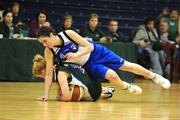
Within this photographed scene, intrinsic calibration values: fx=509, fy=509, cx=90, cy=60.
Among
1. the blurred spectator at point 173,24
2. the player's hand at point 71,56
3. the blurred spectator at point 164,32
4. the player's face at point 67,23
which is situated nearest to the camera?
the player's hand at point 71,56

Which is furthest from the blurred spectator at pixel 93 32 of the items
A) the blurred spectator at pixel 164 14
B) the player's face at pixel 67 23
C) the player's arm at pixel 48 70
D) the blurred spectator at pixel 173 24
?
the player's arm at pixel 48 70

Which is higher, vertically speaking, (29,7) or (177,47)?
(29,7)

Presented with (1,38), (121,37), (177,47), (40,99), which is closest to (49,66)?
(40,99)

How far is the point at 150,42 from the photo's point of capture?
11828 millimetres

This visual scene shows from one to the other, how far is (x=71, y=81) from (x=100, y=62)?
0.50m

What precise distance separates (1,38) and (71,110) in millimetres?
4871

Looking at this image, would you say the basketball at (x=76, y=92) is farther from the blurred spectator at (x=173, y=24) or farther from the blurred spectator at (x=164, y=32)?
the blurred spectator at (x=173, y=24)

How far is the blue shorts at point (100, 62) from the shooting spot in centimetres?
625

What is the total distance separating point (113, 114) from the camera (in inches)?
189

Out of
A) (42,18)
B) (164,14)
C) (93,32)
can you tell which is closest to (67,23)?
(42,18)

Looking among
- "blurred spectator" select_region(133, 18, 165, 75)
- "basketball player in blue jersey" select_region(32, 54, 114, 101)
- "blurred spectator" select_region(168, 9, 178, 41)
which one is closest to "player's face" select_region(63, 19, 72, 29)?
"blurred spectator" select_region(133, 18, 165, 75)

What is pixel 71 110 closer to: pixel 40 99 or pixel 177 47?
pixel 40 99

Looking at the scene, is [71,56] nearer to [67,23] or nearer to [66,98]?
[66,98]

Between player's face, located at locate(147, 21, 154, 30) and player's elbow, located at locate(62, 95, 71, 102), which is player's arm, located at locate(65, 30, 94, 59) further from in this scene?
player's face, located at locate(147, 21, 154, 30)
